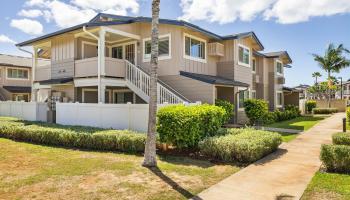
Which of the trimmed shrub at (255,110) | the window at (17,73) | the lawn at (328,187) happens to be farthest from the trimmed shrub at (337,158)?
the window at (17,73)

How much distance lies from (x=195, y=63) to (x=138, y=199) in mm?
13647

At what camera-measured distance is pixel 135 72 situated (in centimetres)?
1764

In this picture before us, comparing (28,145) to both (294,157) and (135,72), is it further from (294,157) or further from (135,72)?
(294,157)

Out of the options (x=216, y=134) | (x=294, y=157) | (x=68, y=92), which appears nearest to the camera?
(x=294, y=157)

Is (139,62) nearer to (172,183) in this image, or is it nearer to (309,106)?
(172,183)

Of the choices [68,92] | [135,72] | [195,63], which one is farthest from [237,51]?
[68,92]

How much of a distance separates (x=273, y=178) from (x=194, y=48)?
12688 mm

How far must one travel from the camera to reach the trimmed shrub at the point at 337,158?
8039 millimetres

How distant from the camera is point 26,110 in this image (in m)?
20.2

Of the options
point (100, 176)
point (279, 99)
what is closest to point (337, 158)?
point (100, 176)

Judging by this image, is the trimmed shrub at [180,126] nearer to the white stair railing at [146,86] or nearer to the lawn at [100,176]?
the lawn at [100,176]

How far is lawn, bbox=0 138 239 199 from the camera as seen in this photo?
6.45 meters

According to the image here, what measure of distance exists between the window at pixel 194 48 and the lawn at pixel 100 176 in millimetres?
9716

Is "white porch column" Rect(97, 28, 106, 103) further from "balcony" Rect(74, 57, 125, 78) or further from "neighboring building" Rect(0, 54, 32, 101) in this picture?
"neighboring building" Rect(0, 54, 32, 101)
